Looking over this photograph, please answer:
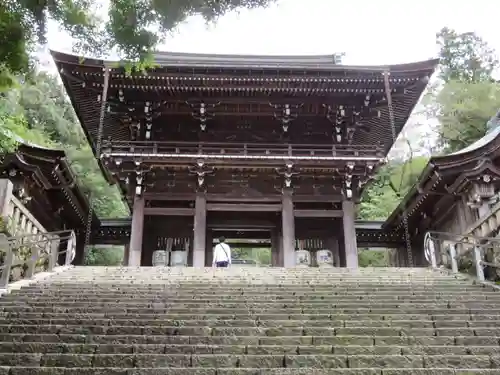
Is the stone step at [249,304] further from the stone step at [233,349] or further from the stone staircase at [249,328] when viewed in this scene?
the stone step at [233,349]

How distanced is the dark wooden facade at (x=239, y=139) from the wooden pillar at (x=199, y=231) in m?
0.03

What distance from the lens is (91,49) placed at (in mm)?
6680

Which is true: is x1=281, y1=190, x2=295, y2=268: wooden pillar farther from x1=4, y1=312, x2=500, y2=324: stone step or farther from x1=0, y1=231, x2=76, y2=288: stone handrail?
x1=4, y1=312, x2=500, y2=324: stone step

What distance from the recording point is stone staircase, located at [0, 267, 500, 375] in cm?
502

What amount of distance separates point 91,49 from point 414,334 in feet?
17.5

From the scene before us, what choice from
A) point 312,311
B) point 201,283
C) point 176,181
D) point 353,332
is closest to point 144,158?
point 176,181

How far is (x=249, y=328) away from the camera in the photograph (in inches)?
239

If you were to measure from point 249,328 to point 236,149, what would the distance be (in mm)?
9070

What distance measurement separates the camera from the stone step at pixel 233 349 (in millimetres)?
5359

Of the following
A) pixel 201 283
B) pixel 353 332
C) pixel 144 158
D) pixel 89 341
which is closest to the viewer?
pixel 89 341

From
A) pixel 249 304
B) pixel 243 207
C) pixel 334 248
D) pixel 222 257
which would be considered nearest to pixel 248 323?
pixel 249 304

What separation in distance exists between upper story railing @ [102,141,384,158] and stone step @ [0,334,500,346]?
8.84m

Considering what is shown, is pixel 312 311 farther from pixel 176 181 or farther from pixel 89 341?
pixel 176 181

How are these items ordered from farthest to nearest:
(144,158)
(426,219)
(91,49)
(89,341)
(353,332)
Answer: (426,219) < (144,158) < (91,49) < (353,332) < (89,341)
